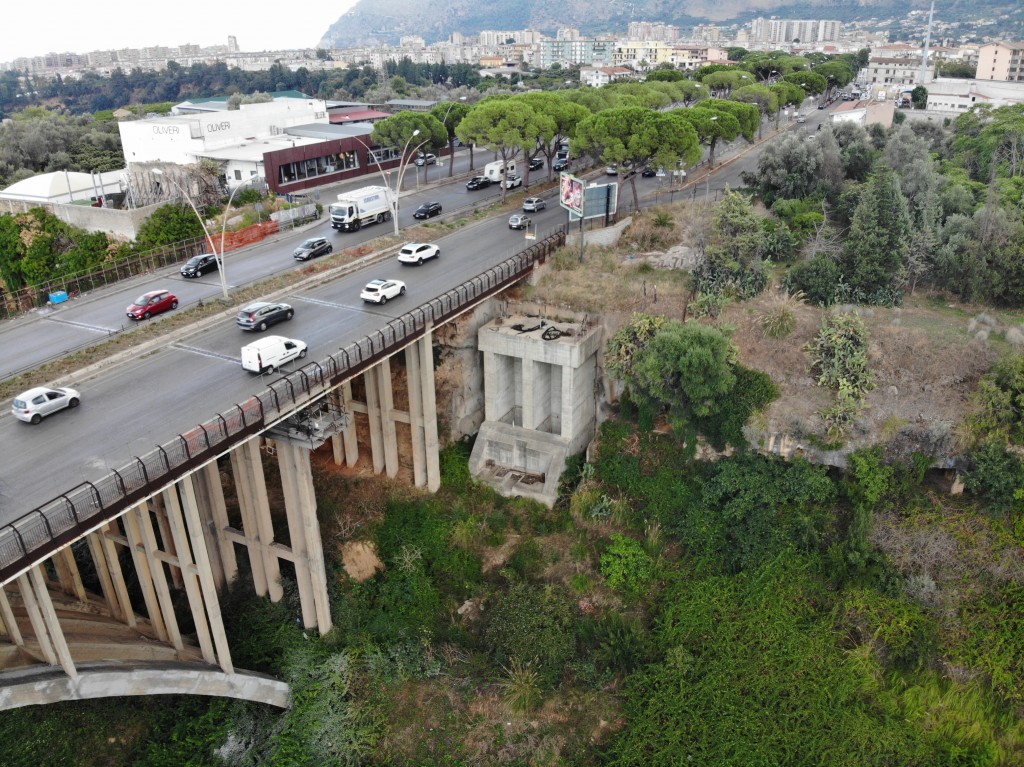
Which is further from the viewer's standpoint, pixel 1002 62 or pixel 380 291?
pixel 1002 62

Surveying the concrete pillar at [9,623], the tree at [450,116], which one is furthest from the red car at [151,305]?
the tree at [450,116]

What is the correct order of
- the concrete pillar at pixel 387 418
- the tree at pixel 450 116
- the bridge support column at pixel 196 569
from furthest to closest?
the tree at pixel 450 116 < the concrete pillar at pixel 387 418 < the bridge support column at pixel 196 569

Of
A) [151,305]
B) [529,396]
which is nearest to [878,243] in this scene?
[529,396]

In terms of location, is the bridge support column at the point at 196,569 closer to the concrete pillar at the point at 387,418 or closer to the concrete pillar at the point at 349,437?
the concrete pillar at the point at 349,437

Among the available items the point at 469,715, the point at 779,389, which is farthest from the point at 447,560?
the point at 779,389

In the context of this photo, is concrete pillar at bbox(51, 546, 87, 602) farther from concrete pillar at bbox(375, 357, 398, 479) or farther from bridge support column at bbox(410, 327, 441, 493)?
bridge support column at bbox(410, 327, 441, 493)

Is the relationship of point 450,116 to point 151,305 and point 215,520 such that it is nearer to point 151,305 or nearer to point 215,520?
point 151,305

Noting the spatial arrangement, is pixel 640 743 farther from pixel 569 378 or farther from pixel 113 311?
pixel 113 311

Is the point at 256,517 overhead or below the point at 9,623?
below
